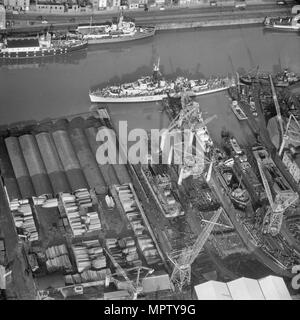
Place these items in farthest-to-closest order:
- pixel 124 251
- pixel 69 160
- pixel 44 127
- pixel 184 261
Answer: pixel 44 127 < pixel 69 160 < pixel 124 251 < pixel 184 261

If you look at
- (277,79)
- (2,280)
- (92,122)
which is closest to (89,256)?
(2,280)

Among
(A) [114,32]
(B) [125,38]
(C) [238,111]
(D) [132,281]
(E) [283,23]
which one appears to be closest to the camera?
(D) [132,281]

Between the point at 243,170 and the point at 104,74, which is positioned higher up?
the point at 104,74

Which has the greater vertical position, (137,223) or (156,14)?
(156,14)

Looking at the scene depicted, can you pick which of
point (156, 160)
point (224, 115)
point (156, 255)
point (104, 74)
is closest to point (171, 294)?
point (156, 255)

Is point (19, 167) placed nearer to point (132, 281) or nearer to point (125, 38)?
point (132, 281)

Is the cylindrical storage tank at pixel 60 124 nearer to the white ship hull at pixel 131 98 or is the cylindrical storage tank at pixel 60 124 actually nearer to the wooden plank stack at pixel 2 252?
the white ship hull at pixel 131 98

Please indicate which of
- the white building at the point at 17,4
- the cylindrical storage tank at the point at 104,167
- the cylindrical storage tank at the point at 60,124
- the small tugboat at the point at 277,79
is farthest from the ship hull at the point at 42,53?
the small tugboat at the point at 277,79

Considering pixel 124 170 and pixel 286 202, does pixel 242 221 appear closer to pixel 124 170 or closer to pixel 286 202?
pixel 286 202
